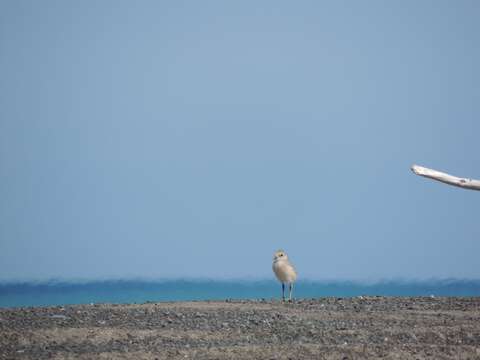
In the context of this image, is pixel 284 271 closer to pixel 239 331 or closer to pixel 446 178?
pixel 239 331

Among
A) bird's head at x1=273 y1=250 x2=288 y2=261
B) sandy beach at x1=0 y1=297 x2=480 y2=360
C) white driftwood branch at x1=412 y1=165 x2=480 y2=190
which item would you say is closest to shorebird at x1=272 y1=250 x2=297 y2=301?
bird's head at x1=273 y1=250 x2=288 y2=261

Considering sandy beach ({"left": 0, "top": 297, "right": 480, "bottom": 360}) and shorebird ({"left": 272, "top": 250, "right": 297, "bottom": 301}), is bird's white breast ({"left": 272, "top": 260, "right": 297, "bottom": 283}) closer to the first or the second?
shorebird ({"left": 272, "top": 250, "right": 297, "bottom": 301})

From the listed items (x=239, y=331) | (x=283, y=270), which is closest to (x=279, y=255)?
(x=283, y=270)

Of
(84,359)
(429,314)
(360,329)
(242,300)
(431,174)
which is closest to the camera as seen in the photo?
(84,359)

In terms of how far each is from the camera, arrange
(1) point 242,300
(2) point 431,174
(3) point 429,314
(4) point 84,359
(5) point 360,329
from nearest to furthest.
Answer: (4) point 84,359 < (2) point 431,174 < (5) point 360,329 < (3) point 429,314 < (1) point 242,300

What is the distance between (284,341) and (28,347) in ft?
13.8

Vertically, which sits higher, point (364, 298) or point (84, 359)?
point (364, 298)

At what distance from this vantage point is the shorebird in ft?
78.0

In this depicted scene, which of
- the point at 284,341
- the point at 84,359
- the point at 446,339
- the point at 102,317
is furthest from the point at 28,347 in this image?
the point at 446,339

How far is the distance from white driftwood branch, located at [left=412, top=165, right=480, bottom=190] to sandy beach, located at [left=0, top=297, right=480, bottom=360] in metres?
2.70

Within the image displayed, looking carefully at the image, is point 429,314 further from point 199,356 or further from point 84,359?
point 84,359

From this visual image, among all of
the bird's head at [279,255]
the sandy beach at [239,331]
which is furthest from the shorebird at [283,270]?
the sandy beach at [239,331]

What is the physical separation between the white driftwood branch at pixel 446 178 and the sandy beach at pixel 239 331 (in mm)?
2704

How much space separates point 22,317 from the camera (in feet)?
60.3
